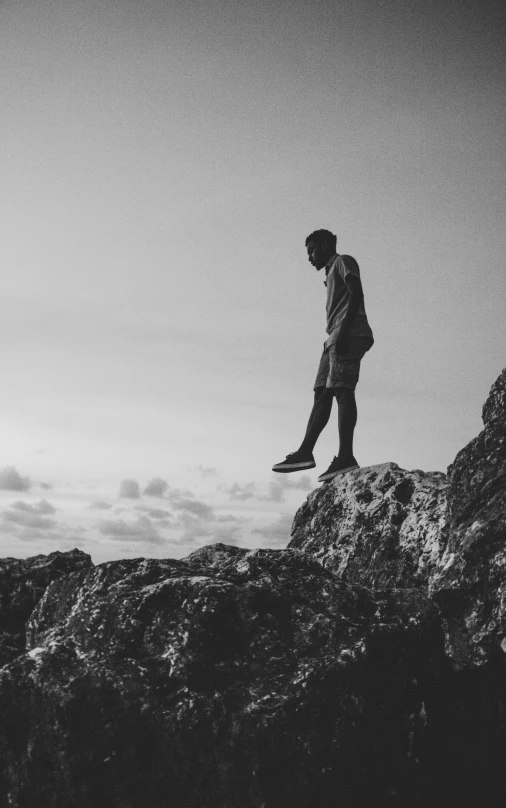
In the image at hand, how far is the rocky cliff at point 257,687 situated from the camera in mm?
2928

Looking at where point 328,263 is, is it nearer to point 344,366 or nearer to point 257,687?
point 344,366

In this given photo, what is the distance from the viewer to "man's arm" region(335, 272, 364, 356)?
757 centimetres

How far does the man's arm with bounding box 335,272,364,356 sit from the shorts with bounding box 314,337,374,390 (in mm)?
65

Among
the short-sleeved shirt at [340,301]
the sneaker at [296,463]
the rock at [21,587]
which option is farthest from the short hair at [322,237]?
the rock at [21,587]

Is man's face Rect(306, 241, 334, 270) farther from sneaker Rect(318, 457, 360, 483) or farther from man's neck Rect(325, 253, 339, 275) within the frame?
sneaker Rect(318, 457, 360, 483)

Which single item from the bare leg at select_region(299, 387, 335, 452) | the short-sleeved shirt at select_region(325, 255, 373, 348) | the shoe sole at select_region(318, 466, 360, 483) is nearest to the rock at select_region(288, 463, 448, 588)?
the shoe sole at select_region(318, 466, 360, 483)

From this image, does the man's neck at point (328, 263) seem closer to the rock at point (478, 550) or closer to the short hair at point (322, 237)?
the short hair at point (322, 237)

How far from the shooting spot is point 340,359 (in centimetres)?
755

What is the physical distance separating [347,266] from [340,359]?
108cm

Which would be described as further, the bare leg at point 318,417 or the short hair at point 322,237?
the short hair at point 322,237

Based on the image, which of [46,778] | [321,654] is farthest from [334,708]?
[46,778]

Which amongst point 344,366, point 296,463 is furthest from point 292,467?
point 344,366

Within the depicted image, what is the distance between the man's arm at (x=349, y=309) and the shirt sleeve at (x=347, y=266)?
0.04 m

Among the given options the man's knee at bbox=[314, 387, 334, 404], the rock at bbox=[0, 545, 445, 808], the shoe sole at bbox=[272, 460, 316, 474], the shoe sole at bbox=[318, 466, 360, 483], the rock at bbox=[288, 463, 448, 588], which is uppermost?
the man's knee at bbox=[314, 387, 334, 404]
